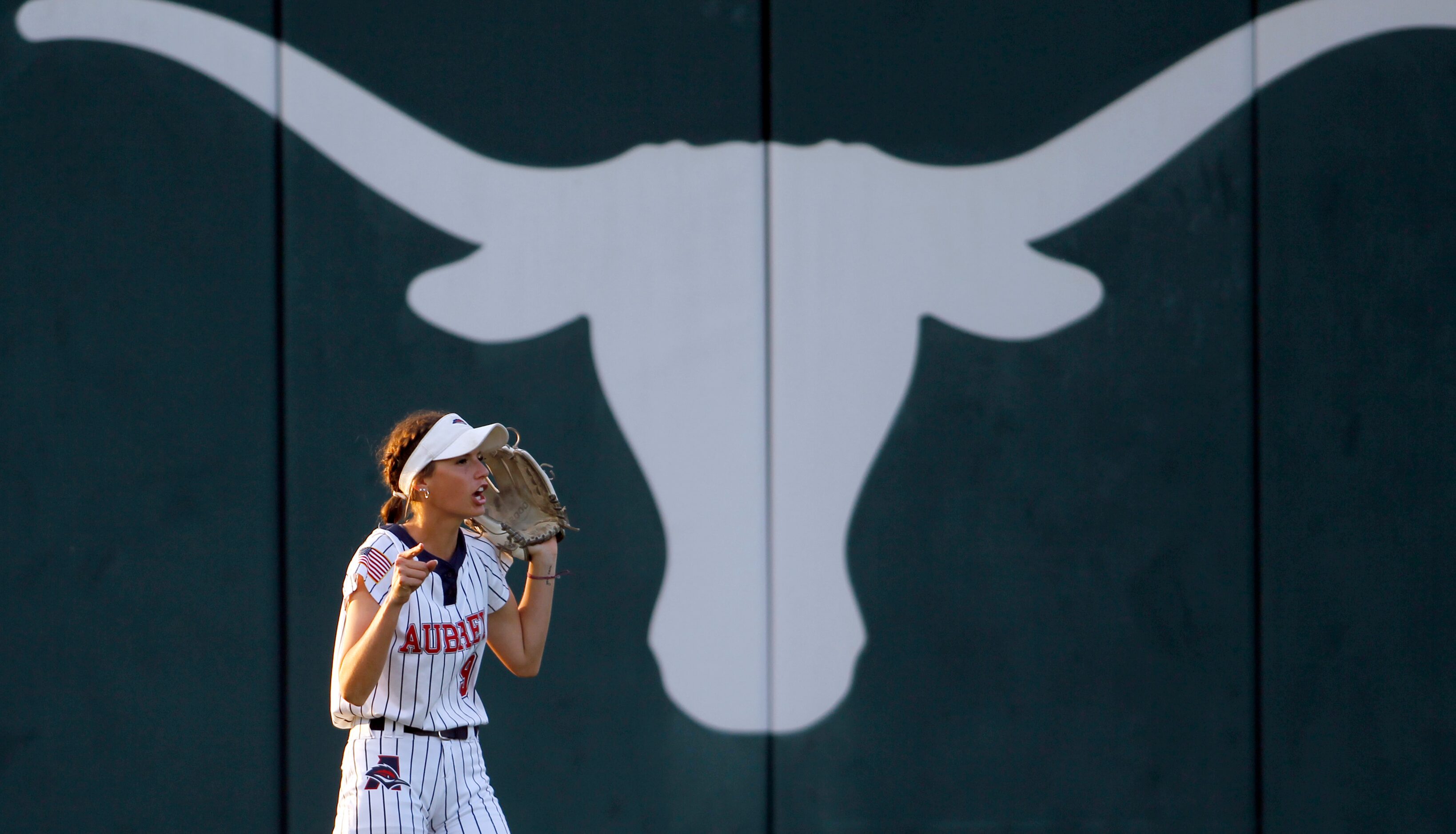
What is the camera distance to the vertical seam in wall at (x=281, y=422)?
14.9 feet

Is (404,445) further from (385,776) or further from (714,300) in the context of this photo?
(714,300)

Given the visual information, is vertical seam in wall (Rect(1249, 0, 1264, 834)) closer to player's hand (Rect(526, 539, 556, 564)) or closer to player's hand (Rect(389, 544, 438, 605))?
player's hand (Rect(526, 539, 556, 564))

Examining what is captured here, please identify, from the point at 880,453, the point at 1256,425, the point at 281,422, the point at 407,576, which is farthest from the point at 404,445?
the point at 1256,425

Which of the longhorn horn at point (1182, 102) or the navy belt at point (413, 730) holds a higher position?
the longhorn horn at point (1182, 102)

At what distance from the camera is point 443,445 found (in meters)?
2.97

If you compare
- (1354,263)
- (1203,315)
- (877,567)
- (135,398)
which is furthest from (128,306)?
(1354,263)

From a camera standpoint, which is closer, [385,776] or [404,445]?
[385,776]

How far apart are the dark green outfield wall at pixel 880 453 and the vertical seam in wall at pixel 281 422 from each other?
0.02m

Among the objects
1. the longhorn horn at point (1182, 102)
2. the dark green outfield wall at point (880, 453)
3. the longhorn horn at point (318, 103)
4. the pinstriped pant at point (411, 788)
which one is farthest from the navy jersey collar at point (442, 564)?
the longhorn horn at point (1182, 102)

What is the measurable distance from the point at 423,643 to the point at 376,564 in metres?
0.21

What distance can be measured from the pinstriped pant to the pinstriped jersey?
0.19ft

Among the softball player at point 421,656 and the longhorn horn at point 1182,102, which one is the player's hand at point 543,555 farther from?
the longhorn horn at point 1182,102

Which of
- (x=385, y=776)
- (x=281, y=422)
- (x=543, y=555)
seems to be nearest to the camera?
(x=385, y=776)

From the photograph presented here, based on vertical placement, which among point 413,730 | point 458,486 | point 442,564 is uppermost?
point 458,486
